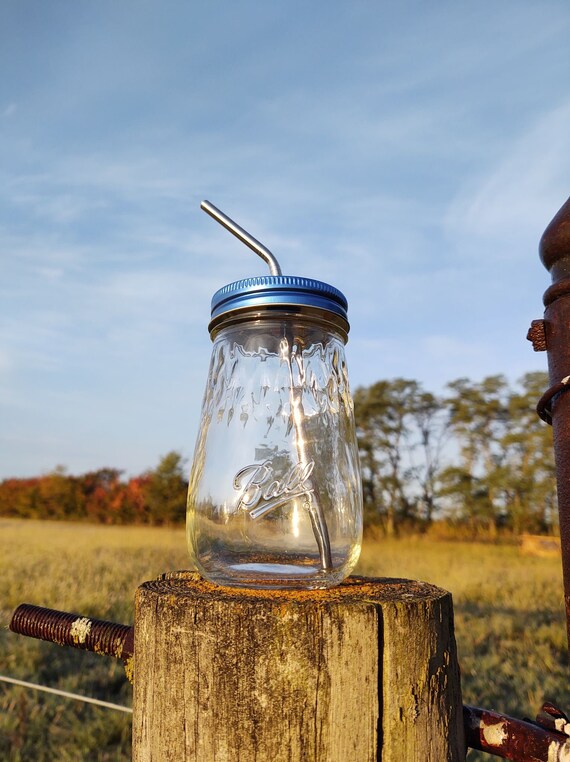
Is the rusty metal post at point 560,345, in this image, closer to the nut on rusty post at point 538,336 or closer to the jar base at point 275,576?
the nut on rusty post at point 538,336

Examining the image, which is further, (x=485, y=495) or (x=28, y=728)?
(x=485, y=495)

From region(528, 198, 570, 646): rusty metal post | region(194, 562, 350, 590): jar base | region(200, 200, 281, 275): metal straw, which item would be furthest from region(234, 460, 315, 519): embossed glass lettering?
region(528, 198, 570, 646): rusty metal post

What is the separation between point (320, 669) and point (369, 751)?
0.14 m

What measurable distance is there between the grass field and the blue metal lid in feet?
10.8

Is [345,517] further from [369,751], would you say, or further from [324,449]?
[369,751]

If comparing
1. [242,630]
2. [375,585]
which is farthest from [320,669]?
[375,585]

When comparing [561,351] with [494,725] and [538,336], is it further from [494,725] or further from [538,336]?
[494,725]

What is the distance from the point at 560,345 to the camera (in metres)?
1.22

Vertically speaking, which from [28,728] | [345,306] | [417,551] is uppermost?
[345,306]

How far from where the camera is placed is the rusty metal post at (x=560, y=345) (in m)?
1.21

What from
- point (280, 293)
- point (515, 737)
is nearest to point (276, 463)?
point (280, 293)

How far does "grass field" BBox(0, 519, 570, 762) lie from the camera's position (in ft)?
11.9

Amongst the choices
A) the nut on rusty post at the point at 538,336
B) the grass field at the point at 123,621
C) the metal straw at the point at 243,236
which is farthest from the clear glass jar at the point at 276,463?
the grass field at the point at 123,621

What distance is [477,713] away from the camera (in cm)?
98
